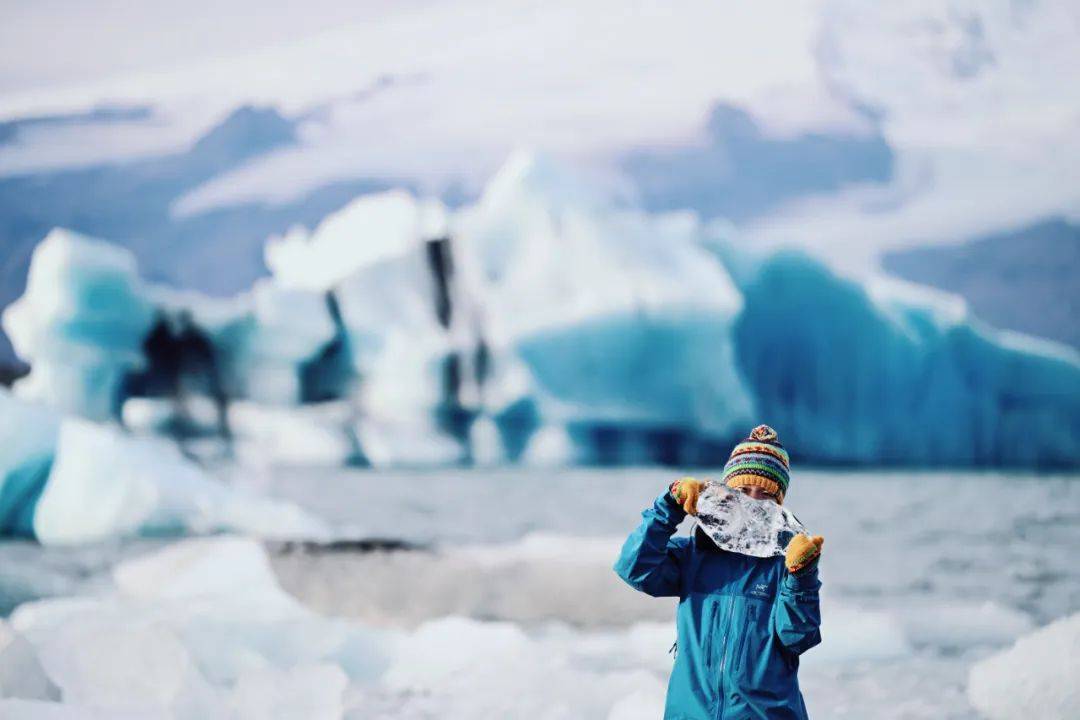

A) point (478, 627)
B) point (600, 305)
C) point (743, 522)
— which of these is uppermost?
point (743, 522)

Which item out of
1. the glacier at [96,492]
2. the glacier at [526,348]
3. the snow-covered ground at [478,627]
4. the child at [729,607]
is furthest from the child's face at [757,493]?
the glacier at [526,348]

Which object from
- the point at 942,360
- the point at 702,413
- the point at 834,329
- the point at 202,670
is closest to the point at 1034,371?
the point at 942,360

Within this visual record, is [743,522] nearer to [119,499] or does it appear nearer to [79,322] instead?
[119,499]

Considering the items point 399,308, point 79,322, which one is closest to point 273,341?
point 399,308

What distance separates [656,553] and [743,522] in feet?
0.44

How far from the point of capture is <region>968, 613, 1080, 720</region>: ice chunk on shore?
2.62 m

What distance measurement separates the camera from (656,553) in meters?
1.58

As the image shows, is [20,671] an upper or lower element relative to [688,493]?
lower

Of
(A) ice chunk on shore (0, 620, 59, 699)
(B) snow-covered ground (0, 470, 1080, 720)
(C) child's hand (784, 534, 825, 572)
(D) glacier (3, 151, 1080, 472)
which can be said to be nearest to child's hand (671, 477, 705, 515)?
(C) child's hand (784, 534, 825, 572)

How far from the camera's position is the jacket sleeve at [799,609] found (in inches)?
57.8

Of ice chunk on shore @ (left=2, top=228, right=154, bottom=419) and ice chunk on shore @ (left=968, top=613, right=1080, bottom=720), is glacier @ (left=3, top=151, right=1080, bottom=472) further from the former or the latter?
ice chunk on shore @ (left=968, top=613, right=1080, bottom=720)

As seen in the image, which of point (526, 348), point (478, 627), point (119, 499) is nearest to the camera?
point (478, 627)

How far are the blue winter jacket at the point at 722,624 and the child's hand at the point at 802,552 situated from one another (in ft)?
0.15

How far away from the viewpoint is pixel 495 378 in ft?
41.5
